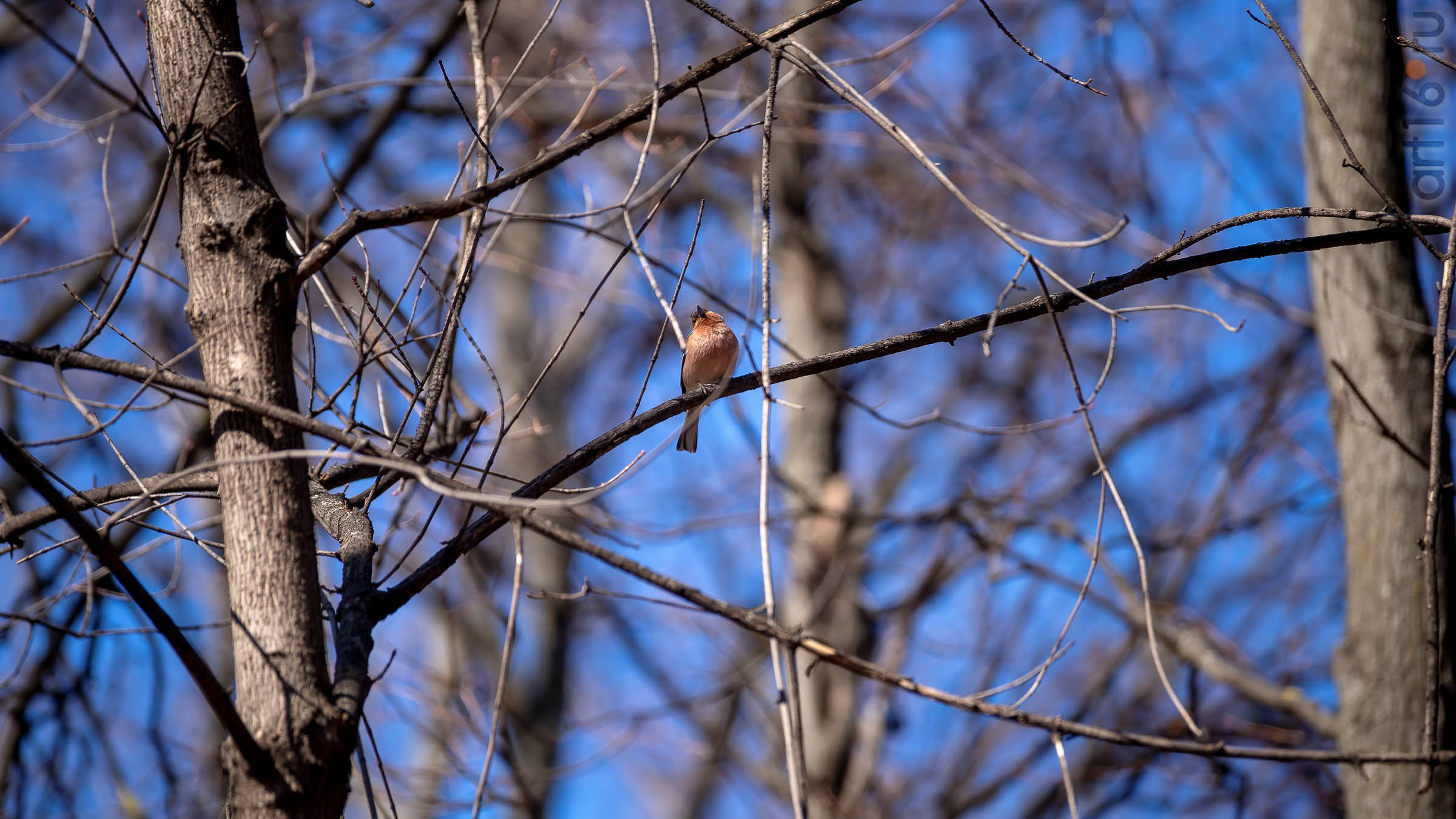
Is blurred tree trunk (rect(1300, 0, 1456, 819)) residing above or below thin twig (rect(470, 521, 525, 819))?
above

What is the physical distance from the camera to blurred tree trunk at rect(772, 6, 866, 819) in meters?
6.03

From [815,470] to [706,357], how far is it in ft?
6.65

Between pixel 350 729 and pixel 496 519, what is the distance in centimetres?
44

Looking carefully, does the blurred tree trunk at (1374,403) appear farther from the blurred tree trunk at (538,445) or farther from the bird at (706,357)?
the blurred tree trunk at (538,445)

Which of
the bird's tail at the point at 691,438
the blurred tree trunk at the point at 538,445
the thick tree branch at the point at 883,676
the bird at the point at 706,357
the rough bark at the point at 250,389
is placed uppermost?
the blurred tree trunk at the point at 538,445

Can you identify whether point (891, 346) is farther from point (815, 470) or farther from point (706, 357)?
point (815, 470)

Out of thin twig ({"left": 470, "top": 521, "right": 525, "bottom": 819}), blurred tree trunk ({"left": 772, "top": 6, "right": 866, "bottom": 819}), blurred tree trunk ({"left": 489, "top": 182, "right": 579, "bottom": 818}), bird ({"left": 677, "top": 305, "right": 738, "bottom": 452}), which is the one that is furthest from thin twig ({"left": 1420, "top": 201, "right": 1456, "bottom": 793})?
blurred tree trunk ({"left": 489, "top": 182, "right": 579, "bottom": 818})

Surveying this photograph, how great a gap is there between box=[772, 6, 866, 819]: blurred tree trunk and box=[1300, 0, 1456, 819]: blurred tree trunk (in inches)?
96.8

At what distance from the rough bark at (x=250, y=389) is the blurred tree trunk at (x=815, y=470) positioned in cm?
359

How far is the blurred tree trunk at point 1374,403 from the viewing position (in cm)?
331

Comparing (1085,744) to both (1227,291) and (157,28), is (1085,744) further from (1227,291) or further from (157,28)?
(157,28)

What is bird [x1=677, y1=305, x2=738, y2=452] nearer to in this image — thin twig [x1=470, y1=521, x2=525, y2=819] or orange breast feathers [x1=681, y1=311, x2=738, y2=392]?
orange breast feathers [x1=681, y1=311, x2=738, y2=392]

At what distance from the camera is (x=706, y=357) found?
185 inches

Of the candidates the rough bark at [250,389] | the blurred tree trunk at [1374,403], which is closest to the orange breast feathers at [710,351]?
the blurred tree trunk at [1374,403]
